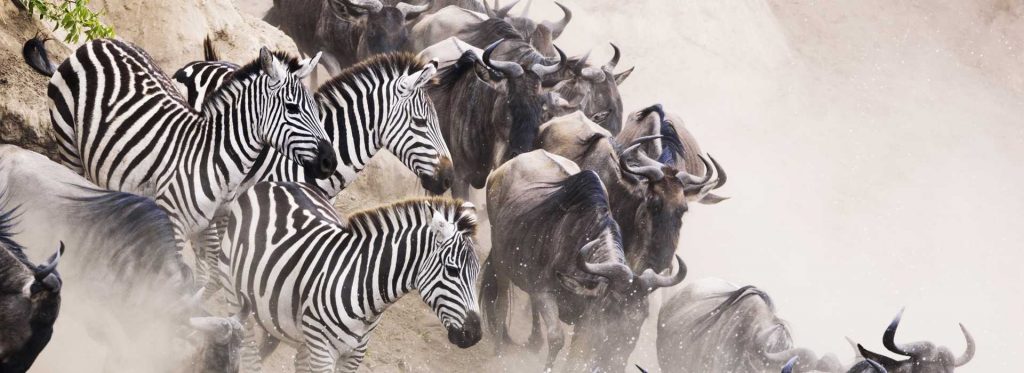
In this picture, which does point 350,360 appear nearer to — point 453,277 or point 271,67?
point 453,277

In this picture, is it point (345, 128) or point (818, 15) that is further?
point (818, 15)

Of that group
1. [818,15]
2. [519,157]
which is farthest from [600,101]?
[818,15]

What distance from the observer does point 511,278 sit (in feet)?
Answer: 30.3

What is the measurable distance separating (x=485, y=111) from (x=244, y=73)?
151 inches

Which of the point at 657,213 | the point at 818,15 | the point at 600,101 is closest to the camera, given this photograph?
the point at 657,213

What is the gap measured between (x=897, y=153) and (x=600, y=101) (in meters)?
7.41

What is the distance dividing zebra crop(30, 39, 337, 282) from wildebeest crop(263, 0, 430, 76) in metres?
5.14

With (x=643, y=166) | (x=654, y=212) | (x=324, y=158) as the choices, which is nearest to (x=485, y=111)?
(x=643, y=166)

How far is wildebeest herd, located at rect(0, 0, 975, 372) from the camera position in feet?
19.1

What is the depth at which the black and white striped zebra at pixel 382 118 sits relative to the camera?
7.32 meters

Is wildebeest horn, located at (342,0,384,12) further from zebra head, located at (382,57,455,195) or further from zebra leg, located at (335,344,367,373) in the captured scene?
zebra leg, located at (335,344,367,373)

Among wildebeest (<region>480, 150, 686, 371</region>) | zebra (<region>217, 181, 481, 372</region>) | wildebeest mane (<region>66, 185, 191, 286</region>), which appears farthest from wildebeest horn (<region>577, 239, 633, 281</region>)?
wildebeest mane (<region>66, 185, 191, 286</region>)

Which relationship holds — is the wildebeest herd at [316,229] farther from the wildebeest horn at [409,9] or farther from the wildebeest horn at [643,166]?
the wildebeest horn at [409,9]

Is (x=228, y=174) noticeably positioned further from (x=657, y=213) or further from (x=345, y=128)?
(x=657, y=213)
